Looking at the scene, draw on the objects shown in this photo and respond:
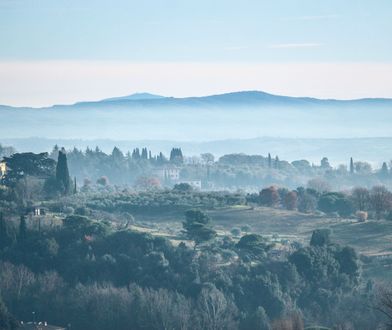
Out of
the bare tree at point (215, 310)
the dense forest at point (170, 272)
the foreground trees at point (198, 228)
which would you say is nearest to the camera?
the bare tree at point (215, 310)

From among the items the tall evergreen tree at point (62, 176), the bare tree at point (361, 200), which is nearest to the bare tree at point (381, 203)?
the bare tree at point (361, 200)

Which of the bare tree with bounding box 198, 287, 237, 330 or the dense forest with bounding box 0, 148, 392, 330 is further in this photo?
the dense forest with bounding box 0, 148, 392, 330

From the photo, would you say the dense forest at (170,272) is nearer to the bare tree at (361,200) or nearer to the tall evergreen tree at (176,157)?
the bare tree at (361,200)

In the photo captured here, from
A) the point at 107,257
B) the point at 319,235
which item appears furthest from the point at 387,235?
the point at 107,257

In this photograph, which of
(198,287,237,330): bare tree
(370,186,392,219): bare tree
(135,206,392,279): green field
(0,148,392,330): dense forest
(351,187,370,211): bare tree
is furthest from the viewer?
(351,187,370,211): bare tree

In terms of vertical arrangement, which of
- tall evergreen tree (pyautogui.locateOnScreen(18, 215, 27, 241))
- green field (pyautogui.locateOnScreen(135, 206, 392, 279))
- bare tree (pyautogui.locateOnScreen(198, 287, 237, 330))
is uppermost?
tall evergreen tree (pyautogui.locateOnScreen(18, 215, 27, 241))

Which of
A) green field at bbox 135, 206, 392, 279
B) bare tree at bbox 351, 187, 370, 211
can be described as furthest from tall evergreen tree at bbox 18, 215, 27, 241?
bare tree at bbox 351, 187, 370, 211

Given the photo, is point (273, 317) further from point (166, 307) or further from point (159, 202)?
point (159, 202)

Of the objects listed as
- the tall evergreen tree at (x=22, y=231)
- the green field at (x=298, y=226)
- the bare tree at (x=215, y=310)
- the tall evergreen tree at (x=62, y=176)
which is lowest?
the bare tree at (x=215, y=310)

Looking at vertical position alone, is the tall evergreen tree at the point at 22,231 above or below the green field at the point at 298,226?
above

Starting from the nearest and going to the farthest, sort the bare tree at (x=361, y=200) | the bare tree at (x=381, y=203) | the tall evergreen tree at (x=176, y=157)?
the bare tree at (x=381, y=203) < the bare tree at (x=361, y=200) < the tall evergreen tree at (x=176, y=157)

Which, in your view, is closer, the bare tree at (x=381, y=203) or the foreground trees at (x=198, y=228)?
the foreground trees at (x=198, y=228)

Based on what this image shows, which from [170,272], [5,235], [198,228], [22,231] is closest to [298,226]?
[198,228]

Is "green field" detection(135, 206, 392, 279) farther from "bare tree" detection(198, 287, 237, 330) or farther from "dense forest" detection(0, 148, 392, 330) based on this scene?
"bare tree" detection(198, 287, 237, 330)
